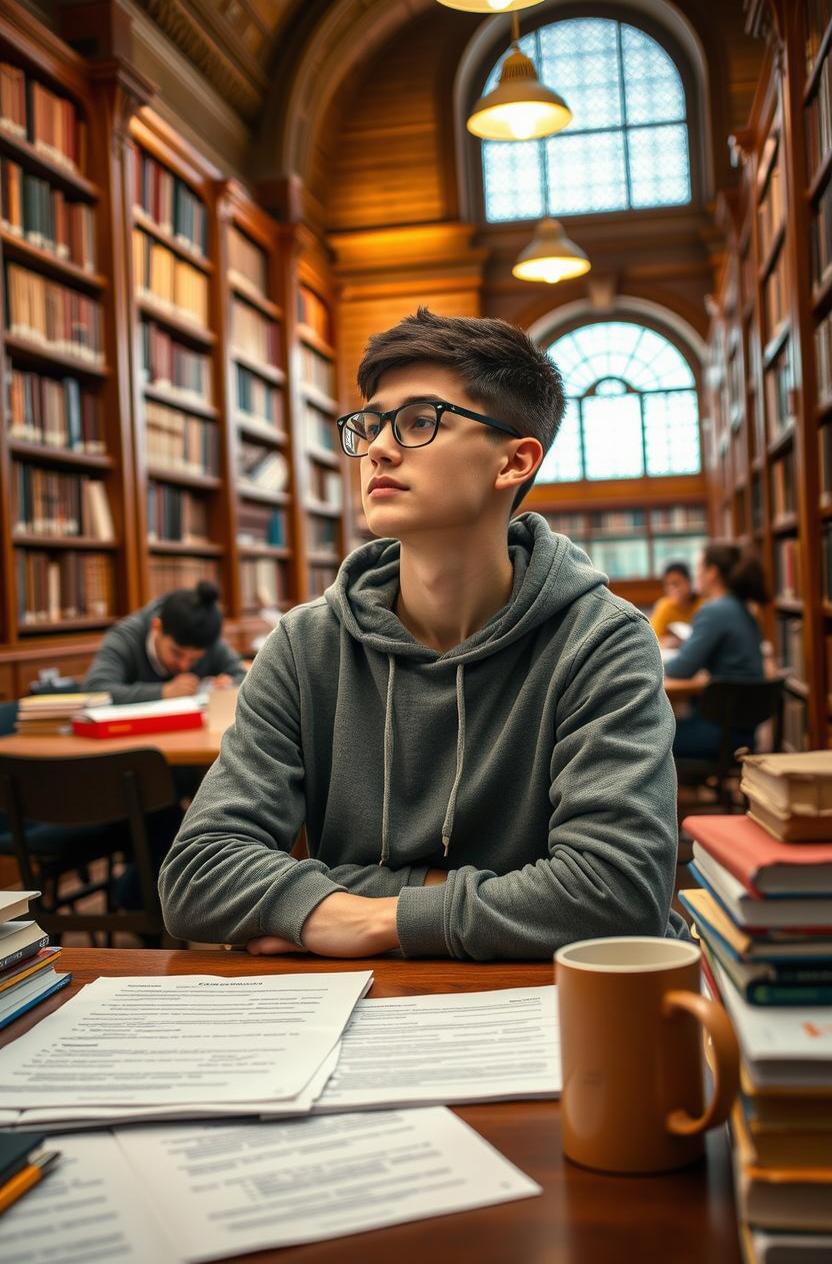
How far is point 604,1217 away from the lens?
647 millimetres

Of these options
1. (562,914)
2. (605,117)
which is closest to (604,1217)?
(562,914)

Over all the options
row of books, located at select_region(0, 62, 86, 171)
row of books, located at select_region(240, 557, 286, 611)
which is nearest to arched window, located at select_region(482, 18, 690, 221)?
row of books, located at select_region(240, 557, 286, 611)

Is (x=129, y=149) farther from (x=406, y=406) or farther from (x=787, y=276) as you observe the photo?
(x=406, y=406)

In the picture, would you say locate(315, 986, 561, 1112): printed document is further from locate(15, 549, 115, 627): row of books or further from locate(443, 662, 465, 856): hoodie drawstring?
locate(15, 549, 115, 627): row of books

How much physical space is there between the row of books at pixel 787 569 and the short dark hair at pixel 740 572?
34 cm

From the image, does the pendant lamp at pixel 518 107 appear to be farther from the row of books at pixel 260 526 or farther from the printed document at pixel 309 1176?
the printed document at pixel 309 1176

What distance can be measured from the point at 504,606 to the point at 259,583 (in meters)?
6.26

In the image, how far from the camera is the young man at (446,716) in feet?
4.05

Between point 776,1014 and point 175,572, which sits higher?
point 175,572

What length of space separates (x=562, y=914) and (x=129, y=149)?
5.18 meters

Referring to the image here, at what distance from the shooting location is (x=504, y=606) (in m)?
1.51

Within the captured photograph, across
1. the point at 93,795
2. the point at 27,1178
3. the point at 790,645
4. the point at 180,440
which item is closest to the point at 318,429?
the point at 180,440

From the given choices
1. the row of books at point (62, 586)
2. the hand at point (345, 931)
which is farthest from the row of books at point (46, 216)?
the hand at point (345, 931)

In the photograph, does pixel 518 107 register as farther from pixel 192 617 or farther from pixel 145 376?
pixel 192 617
